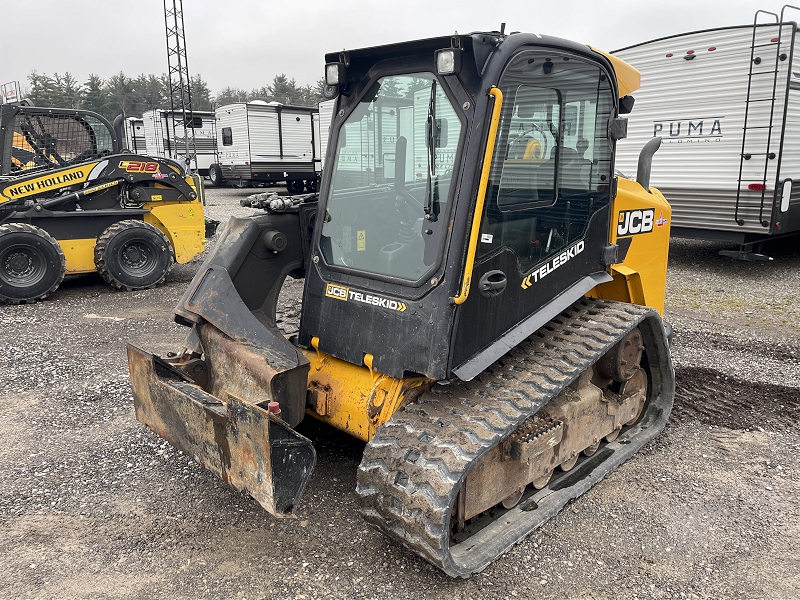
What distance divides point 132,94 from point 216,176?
53984 millimetres

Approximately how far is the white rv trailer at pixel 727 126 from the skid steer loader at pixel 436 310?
6007 mm

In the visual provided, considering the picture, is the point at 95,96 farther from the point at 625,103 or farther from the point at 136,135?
the point at 625,103

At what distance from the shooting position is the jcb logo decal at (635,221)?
4.39 meters

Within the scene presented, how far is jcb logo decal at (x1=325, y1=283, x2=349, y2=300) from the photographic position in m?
3.53

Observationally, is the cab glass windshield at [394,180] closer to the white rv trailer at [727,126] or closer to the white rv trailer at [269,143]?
the white rv trailer at [727,126]

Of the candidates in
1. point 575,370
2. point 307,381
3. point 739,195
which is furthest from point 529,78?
point 739,195

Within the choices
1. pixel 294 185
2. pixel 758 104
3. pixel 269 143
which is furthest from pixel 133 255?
pixel 294 185

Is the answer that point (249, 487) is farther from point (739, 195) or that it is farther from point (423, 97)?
point (739, 195)

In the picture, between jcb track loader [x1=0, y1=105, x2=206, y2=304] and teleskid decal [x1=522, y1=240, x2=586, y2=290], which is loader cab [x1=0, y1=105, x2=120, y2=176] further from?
teleskid decal [x1=522, y1=240, x2=586, y2=290]

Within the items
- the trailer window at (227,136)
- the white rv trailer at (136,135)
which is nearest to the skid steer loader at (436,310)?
the trailer window at (227,136)

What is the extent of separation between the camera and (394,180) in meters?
3.45

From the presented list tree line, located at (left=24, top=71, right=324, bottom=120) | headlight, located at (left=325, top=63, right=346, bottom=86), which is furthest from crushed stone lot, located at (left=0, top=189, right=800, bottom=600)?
tree line, located at (left=24, top=71, right=324, bottom=120)

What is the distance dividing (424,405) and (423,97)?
1553mm

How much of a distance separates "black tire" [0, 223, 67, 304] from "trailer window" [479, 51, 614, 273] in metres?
7.74
